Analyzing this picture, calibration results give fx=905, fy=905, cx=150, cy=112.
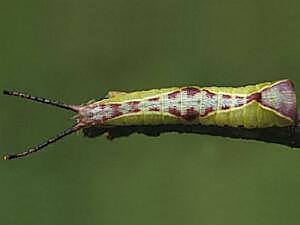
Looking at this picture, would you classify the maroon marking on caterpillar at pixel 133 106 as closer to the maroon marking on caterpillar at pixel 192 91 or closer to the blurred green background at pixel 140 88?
the maroon marking on caterpillar at pixel 192 91

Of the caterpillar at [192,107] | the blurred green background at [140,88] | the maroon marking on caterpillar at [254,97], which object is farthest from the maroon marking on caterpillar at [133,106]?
the blurred green background at [140,88]

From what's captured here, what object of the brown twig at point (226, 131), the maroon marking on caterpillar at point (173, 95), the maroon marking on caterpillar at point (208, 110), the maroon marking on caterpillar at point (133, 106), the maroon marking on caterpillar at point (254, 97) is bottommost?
the brown twig at point (226, 131)

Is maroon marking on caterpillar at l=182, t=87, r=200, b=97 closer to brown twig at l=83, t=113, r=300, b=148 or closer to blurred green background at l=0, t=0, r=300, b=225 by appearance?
brown twig at l=83, t=113, r=300, b=148

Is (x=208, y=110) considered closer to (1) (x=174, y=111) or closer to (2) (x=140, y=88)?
(1) (x=174, y=111)

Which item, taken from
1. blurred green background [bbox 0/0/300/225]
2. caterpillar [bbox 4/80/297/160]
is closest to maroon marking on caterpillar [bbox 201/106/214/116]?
caterpillar [bbox 4/80/297/160]

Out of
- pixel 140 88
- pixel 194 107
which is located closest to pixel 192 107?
pixel 194 107

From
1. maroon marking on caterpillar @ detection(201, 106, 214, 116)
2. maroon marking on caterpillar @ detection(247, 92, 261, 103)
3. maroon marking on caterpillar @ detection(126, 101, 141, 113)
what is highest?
maroon marking on caterpillar @ detection(247, 92, 261, 103)

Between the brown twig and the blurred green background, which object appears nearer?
the brown twig
